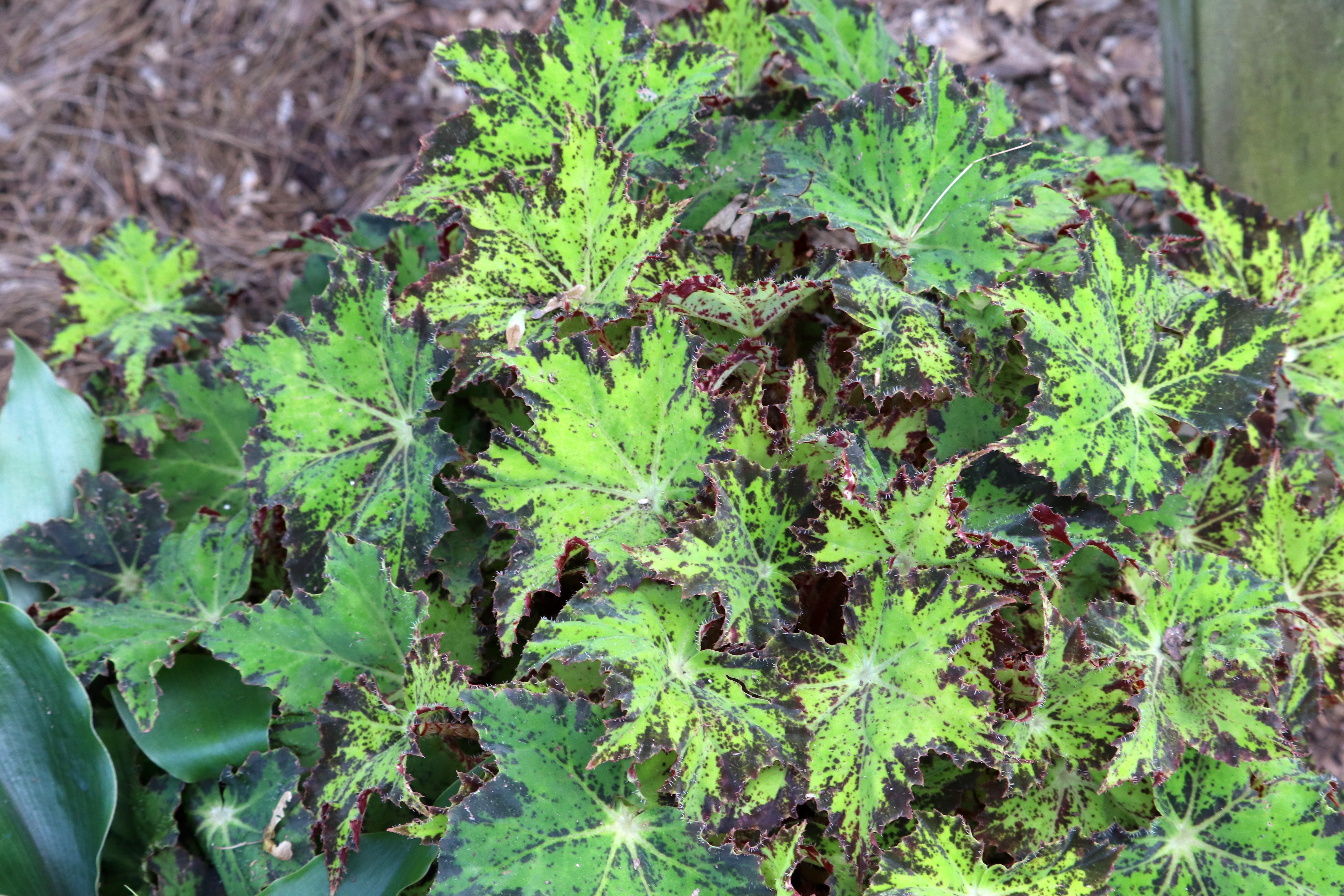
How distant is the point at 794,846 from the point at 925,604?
278 millimetres

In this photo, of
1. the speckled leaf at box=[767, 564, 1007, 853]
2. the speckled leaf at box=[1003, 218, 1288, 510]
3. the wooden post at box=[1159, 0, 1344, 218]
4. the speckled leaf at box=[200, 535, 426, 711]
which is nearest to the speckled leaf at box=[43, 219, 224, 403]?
the speckled leaf at box=[200, 535, 426, 711]

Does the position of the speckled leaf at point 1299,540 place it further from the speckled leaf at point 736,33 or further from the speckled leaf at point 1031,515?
the speckled leaf at point 736,33

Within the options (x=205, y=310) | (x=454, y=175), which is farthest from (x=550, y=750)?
(x=205, y=310)

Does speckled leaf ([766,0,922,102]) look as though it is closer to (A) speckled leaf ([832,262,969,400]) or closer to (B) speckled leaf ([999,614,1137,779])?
(A) speckled leaf ([832,262,969,400])

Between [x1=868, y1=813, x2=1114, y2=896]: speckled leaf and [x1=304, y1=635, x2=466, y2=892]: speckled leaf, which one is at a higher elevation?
[x1=304, y1=635, x2=466, y2=892]: speckled leaf

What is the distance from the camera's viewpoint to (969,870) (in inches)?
36.9

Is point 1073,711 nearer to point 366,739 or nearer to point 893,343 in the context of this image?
point 893,343

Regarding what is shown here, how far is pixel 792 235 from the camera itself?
125 centimetres

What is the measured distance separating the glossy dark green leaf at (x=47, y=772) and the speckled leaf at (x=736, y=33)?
3.98ft

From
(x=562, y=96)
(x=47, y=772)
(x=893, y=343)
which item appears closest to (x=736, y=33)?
(x=562, y=96)

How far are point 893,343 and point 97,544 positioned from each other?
1.13 meters

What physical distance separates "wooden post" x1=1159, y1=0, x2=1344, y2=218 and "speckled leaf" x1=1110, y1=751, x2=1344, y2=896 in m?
1.29

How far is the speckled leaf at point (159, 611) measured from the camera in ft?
3.81

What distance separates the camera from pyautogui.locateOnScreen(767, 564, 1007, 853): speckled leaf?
0.88m
